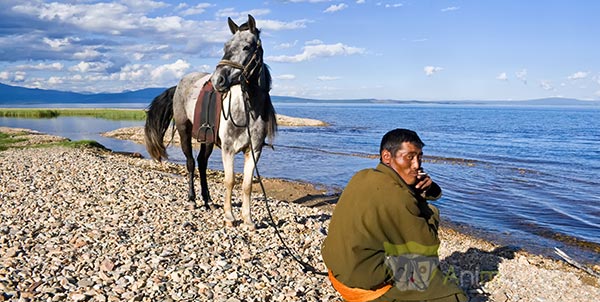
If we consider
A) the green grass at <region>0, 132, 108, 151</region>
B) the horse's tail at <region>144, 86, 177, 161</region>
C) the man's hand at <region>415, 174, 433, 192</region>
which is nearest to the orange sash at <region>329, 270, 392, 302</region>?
the man's hand at <region>415, 174, 433, 192</region>

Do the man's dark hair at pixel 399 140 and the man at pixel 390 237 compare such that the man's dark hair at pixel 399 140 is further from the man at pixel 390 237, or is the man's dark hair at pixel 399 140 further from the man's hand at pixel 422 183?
the man's hand at pixel 422 183

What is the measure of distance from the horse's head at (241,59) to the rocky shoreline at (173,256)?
2.54 meters

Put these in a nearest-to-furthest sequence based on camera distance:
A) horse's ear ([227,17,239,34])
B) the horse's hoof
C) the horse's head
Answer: the horse's head → horse's ear ([227,17,239,34]) → the horse's hoof

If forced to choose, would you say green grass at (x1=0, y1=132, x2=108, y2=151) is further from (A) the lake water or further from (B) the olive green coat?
(B) the olive green coat

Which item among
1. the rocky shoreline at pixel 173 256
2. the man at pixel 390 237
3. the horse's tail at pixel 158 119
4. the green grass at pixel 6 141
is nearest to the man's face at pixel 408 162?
the man at pixel 390 237

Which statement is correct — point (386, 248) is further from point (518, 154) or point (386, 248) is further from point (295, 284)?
point (518, 154)

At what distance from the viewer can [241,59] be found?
7012mm

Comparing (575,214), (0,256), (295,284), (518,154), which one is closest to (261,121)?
(295,284)

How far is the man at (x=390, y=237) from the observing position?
322 cm

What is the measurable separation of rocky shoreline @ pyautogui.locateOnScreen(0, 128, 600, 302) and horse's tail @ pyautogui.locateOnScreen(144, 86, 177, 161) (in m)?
1.17

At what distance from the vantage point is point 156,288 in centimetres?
539

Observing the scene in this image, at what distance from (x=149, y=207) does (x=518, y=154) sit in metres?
27.4

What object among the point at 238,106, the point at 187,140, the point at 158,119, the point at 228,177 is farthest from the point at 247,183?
the point at 158,119

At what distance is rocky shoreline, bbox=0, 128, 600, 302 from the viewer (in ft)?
17.9
